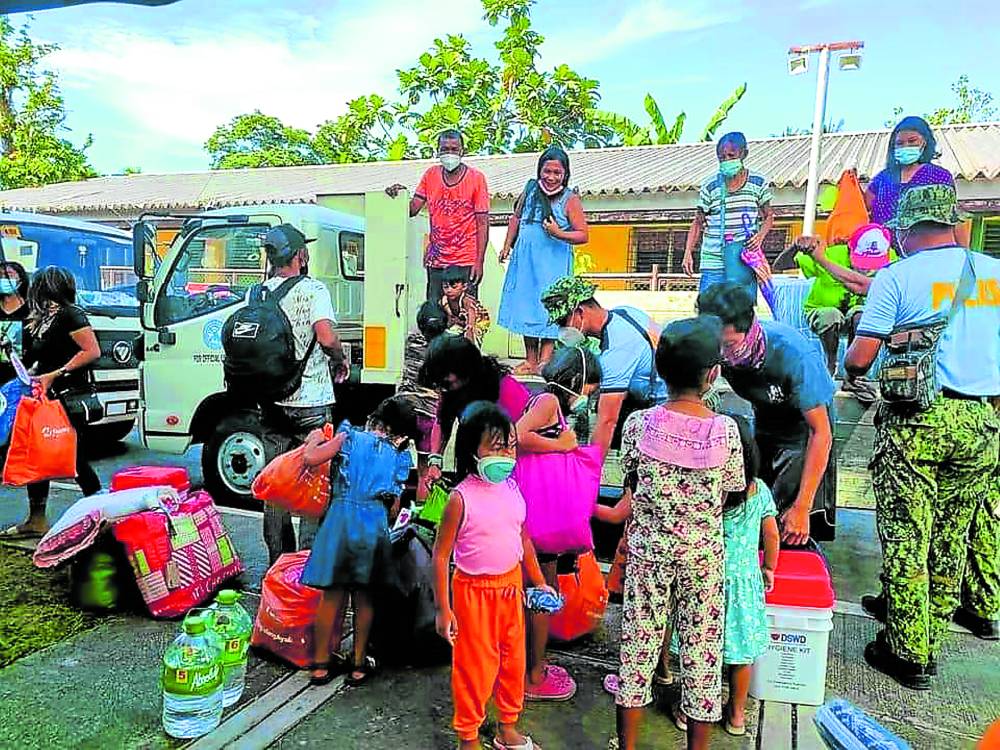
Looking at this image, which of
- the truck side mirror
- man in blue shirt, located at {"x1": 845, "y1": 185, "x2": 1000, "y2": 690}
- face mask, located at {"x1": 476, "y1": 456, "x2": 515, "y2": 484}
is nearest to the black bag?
man in blue shirt, located at {"x1": 845, "y1": 185, "x2": 1000, "y2": 690}

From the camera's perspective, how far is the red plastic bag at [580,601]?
136 inches

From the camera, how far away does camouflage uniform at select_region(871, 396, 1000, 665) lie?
3.20 metres

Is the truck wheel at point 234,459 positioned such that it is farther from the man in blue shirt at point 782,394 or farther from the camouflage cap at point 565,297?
the man in blue shirt at point 782,394

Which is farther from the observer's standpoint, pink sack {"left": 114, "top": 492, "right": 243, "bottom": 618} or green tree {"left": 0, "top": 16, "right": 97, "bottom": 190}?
green tree {"left": 0, "top": 16, "right": 97, "bottom": 190}

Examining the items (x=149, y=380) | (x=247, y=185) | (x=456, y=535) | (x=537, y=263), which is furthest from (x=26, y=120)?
(x=456, y=535)

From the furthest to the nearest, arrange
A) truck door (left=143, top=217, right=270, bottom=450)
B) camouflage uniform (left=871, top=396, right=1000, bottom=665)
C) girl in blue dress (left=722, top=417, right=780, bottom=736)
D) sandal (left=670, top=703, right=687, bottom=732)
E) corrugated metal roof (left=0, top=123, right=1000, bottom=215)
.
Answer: corrugated metal roof (left=0, top=123, right=1000, bottom=215)
truck door (left=143, top=217, right=270, bottom=450)
camouflage uniform (left=871, top=396, right=1000, bottom=665)
sandal (left=670, top=703, right=687, bottom=732)
girl in blue dress (left=722, top=417, right=780, bottom=736)

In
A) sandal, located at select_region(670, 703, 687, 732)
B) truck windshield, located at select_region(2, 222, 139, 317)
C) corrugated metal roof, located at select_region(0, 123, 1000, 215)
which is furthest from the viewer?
corrugated metal roof, located at select_region(0, 123, 1000, 215)

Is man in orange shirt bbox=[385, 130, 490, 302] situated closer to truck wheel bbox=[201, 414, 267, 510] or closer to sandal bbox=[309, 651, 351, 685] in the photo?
truck wheel bbox=[201, 414, 267, 510]

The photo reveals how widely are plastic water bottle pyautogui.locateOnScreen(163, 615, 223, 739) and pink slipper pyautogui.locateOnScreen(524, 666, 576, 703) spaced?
117 centimetres

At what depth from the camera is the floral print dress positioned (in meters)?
2.47

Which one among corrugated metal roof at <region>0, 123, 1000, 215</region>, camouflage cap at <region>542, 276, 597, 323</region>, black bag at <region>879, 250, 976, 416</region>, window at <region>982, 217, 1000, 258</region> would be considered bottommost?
black bag at <region>879, 250, 976, 416</region>

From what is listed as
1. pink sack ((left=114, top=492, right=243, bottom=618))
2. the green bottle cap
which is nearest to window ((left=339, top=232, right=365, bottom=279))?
pink sack ((left=114, top=492, right=243, bottom=618))

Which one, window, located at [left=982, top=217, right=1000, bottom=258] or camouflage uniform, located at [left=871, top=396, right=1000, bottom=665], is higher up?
window, located at [left=982, top=217, right=1000, bottom=258]

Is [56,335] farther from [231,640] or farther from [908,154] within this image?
[908,154]
